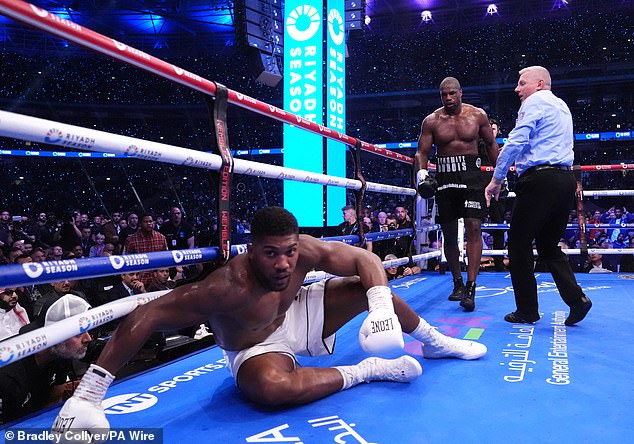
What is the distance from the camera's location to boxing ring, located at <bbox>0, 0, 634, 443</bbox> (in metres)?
1.13

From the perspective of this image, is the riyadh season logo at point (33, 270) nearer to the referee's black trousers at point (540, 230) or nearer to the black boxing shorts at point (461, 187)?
the referee's black trousers at point (540, 230)

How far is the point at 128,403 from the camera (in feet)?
4.58

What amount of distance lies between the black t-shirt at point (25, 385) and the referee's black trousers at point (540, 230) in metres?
1.94

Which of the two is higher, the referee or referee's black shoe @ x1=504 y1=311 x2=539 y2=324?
the referee

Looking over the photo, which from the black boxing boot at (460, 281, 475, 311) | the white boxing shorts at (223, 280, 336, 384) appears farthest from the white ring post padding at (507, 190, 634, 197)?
the white boxing shorts at (223, 280, 336, 384)

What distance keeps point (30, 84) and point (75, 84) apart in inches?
48.8

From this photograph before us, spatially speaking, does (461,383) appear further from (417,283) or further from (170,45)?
(170,45)

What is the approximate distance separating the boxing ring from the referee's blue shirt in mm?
785

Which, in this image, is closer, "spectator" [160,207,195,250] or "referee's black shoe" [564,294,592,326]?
"referee's black shoe" [564,294,592,326]

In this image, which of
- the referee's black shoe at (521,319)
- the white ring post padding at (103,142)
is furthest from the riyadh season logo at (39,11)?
the referee's black shoe at (521,319)

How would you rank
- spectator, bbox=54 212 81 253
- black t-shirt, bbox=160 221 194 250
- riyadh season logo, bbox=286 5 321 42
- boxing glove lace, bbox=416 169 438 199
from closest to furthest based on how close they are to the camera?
boxing glove lace, bbox=416 169 438 199
black t-shirt, bbox=160 221 194 250
spectator, bbox=54 212 81 253
riyadh season logo, bbox=286 5 321 42

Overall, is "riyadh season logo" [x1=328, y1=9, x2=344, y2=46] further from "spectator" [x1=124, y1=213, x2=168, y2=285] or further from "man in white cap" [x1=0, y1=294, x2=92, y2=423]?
"man in white cap" [x1=0, y1=294, x2=92, y2=423]

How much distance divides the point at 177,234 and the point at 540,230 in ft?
14.8

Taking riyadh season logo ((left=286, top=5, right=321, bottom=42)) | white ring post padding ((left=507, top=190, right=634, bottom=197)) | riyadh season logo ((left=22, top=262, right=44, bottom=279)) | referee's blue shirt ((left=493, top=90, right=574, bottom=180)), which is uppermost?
riyadh season logo ((left=286, top=5, right=321, bottom=42))
